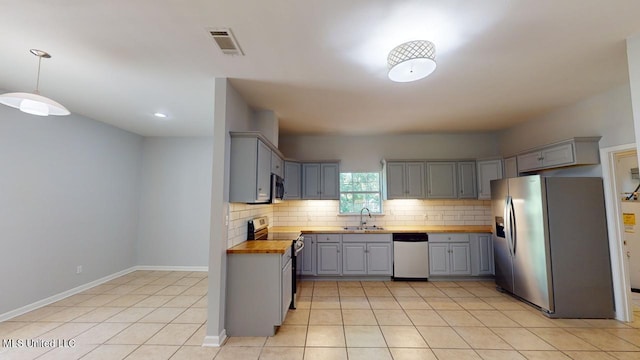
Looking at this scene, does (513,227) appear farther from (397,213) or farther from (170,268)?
(170,268)

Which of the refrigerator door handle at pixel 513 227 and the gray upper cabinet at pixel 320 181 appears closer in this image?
the refrigerator door handle at pixel 513 227

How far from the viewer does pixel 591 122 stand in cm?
346

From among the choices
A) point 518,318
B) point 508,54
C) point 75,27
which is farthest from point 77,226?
point 518,318

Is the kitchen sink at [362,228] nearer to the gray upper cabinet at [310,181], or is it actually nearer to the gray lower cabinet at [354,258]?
the gray lower cabinet at [354,258]

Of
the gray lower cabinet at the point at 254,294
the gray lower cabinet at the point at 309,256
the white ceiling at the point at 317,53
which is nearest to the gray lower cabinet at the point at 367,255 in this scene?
the gray lower cabinet at the point at 309,256

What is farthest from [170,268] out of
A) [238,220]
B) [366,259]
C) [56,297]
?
[366,259]

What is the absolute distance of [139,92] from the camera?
10.7 feet

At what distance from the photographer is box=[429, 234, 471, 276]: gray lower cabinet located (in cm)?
466

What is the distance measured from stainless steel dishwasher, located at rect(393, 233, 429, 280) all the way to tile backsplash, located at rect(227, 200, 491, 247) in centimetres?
64

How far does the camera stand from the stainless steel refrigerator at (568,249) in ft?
10.5

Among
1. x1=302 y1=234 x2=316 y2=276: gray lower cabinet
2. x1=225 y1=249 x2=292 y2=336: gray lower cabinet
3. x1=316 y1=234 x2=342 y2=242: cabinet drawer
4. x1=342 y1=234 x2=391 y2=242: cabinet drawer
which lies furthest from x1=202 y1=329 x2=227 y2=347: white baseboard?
x1=342 y1=234 x2=391 y2=242: cabinet drawer

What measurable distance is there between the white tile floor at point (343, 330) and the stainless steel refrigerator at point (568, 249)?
207 mm

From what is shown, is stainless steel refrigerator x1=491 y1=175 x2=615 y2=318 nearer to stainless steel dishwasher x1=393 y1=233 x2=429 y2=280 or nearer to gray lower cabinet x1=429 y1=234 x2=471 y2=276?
gray lower cabinet x1=429 y1=234 x2=471 y2=276

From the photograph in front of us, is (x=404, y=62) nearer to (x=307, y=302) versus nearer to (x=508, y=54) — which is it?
(x=508, y=54)
